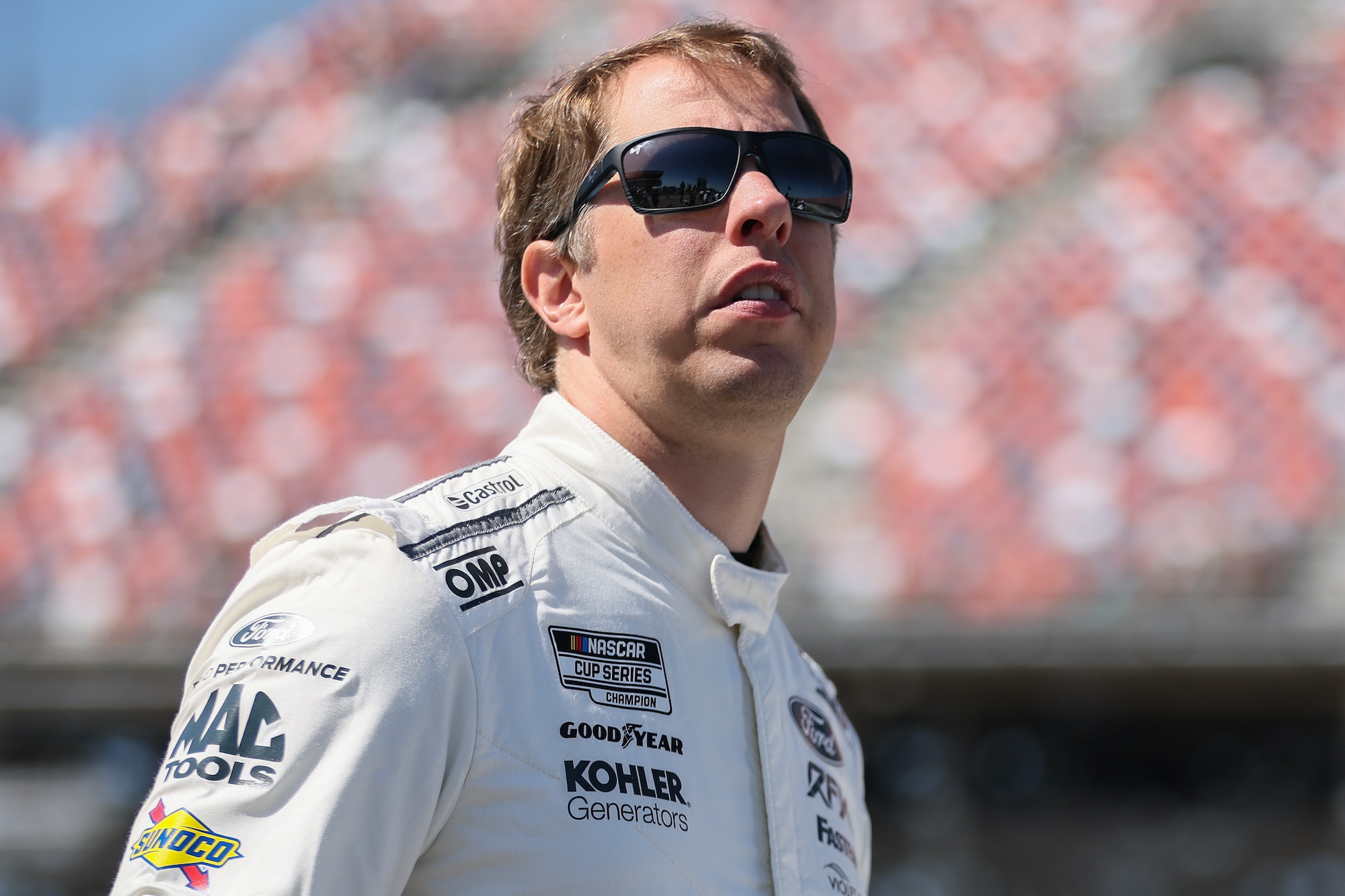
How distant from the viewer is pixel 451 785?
1.16 metres

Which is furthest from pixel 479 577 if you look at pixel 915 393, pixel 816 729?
pixel 915 393

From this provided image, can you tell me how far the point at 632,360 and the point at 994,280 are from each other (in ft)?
18.0

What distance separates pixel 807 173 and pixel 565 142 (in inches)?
13.2

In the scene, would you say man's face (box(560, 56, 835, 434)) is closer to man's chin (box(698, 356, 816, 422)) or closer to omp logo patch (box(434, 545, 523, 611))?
man's chin (box(698, 356, 816, 422))

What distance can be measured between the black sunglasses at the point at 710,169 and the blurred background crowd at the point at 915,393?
10.2 ft

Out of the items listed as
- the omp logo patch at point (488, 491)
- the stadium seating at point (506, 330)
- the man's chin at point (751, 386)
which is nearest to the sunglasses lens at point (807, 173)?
the man's chin at point (751, 386)

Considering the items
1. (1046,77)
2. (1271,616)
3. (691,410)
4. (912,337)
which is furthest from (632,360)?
(1046,77)

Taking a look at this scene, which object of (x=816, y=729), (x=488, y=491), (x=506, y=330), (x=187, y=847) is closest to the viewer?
(x=187, y=847)

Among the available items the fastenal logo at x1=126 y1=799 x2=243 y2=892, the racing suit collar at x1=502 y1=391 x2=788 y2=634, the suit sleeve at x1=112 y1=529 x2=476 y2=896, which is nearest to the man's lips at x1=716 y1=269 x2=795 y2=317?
the racing suit collar at x1=502 y1=391 x2=788 y2=634

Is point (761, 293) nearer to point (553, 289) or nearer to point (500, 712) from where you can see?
point (553, 289)

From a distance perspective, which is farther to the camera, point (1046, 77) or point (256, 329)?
point (1046, 77)

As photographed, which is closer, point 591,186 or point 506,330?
point 591,186

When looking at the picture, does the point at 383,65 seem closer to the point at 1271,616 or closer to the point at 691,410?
the point at 1271,616

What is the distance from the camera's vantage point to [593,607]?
4.47 ft
